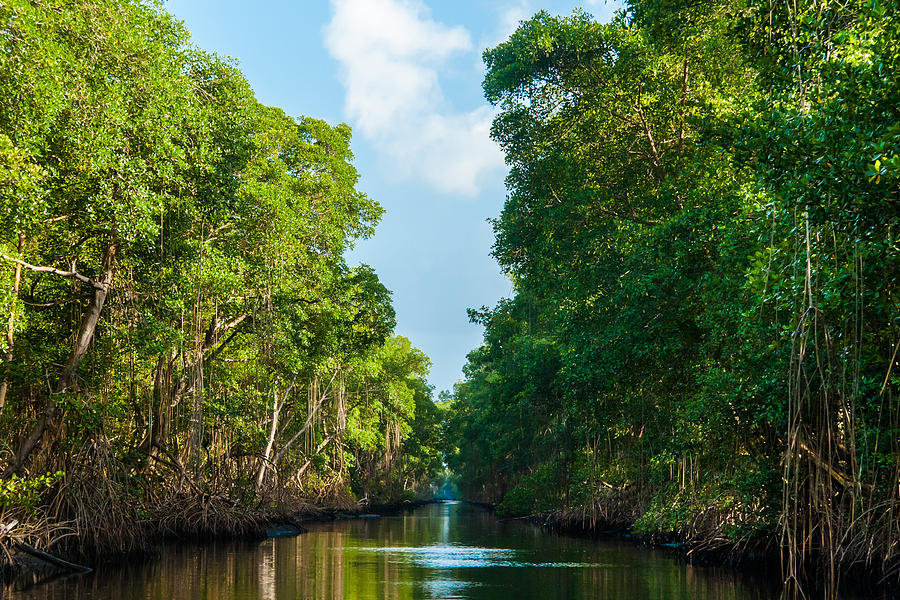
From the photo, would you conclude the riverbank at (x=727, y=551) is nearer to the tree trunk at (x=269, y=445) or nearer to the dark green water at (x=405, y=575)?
the dark green water at (x=405, y=575)

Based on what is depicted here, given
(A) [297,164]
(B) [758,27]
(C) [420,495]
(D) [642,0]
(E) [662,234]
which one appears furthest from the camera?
(C) [420,495]

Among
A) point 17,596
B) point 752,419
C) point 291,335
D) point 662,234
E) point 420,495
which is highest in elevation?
point 662,234

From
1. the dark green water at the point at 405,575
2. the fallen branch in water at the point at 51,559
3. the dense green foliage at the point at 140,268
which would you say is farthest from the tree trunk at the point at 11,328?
the dark green water at the point at 405,575

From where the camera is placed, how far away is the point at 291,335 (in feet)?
58.5

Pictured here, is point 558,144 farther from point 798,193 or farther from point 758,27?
point 798,193

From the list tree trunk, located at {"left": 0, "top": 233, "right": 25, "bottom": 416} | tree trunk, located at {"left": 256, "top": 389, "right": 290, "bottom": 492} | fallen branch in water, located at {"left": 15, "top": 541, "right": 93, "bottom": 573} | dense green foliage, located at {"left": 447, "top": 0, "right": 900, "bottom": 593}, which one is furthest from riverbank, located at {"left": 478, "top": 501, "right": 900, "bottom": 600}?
tree trunk, located at {"left": 0, "top": 233, "right": 25, "bottom": 416}

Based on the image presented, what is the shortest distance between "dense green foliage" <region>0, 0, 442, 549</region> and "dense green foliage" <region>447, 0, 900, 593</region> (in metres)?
6.28

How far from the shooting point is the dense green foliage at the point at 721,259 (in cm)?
614

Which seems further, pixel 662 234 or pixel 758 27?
pixel 662 234

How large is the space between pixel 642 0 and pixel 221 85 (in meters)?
8.77

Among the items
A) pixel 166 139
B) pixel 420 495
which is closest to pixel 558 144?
pixel 166 139

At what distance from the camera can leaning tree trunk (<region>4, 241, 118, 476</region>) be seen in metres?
11.2

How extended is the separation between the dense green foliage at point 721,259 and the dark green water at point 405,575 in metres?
1.32

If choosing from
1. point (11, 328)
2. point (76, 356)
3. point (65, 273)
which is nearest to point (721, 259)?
point (65, 273)
